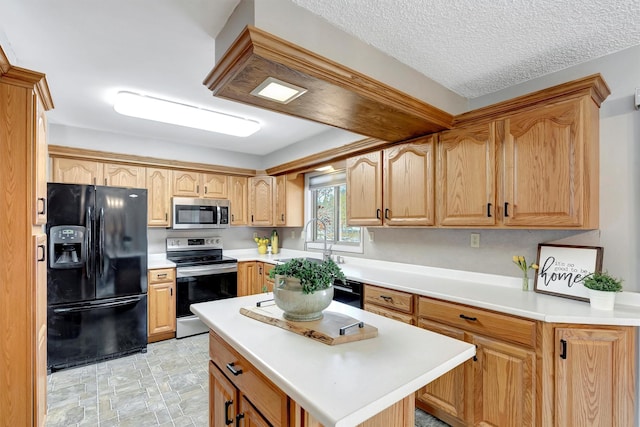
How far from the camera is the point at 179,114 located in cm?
298

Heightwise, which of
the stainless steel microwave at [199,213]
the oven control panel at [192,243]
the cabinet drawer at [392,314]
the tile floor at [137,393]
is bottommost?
the tile floor at [137,393]

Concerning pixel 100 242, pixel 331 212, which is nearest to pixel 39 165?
pixel 100 242

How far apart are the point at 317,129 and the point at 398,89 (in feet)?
5.89

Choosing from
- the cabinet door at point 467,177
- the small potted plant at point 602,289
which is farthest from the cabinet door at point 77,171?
the small potted plant at point 602,289

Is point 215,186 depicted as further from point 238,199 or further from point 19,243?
point 19,243

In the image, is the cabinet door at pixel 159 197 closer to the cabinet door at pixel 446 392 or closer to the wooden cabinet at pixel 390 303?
the wooden cabinet at pixel 390 303

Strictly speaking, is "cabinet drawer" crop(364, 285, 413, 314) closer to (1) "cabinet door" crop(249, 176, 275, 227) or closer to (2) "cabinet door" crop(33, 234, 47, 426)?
(2) "cabinet door" crop(33, 234, 47, 426)

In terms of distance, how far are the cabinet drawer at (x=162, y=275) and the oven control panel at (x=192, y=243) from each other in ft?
2.06

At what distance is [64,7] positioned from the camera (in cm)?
158

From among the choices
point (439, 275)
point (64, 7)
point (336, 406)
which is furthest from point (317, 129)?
point (336, 406)

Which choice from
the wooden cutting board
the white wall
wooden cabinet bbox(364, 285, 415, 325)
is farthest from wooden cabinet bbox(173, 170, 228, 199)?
the wooden cutting board

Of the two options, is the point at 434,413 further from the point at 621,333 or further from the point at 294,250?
the point at 294,250

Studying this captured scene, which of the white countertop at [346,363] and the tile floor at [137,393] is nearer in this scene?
the white countertop at [346,363]

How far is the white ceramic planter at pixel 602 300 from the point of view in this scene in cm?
170
